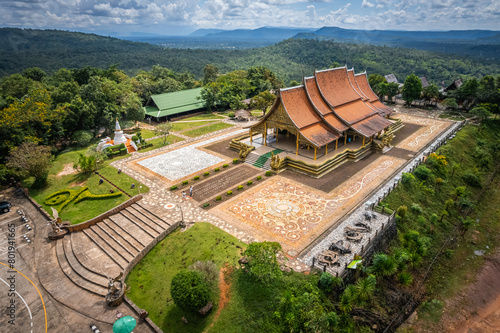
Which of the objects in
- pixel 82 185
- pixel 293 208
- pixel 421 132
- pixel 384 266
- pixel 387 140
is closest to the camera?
pixel 384 266

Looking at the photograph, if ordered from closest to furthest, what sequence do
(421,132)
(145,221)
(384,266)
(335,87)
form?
(384,266) < (145,221) < (335,87) < (421,132)

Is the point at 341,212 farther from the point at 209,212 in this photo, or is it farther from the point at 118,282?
the point at 118,282

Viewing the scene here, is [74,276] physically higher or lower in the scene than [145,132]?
higher

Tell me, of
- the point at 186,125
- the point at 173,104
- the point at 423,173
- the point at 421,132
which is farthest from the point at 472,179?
the point at 173,104

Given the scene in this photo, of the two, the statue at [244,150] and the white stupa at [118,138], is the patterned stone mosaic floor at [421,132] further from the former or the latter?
the white stupa at [118,138]

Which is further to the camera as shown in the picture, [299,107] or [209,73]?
[209,73]

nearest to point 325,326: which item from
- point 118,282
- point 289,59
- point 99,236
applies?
point 118,282

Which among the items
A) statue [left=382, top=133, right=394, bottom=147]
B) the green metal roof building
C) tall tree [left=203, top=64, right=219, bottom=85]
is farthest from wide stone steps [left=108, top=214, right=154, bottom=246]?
tall tree [left=203, top=64, right=219, bottom=85]

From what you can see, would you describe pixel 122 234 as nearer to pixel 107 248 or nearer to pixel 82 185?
pixel 107 248
